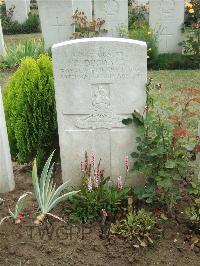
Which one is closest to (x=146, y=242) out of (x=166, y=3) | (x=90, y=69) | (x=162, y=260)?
(x=162, y=260)

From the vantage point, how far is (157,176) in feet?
11.9

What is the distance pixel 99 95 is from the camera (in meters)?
3.84

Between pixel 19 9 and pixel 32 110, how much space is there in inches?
460

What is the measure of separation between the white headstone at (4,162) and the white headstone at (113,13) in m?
6.66

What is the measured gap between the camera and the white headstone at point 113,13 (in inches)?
393

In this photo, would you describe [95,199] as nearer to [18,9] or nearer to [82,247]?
[82,247]

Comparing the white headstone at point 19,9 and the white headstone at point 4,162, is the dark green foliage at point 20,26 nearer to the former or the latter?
the white headstone at point 19,9

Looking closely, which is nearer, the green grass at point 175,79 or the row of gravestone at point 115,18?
the green grass at point 175,79

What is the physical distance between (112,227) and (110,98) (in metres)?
1.14

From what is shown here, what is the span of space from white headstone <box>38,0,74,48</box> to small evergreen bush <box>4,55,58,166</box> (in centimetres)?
570

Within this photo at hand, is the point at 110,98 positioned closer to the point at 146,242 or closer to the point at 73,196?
the point at 73,196

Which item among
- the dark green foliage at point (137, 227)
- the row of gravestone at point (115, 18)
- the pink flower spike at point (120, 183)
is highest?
the row of gravestone at point (115, 18)

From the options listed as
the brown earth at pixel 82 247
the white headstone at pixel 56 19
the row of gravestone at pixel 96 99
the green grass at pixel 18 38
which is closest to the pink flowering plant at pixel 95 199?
the brown earth at pixel 82 247

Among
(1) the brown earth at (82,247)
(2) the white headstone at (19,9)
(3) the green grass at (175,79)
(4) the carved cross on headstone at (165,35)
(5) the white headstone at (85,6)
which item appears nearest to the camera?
(1) the brown earth at (82,247)
